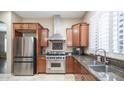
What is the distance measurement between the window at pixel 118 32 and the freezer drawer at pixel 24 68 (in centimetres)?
368

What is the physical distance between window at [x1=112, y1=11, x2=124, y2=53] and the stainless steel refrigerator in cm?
363

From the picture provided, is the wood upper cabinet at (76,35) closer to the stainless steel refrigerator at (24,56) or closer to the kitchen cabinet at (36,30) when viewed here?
the kitchen cabinet at (36,30)

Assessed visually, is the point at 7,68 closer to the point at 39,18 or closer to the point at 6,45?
the point at 6,45

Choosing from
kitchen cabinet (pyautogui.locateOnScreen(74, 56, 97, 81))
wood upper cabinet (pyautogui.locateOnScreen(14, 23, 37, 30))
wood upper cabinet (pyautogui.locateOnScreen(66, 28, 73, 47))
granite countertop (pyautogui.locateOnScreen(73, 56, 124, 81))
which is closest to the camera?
granite countertop (pyautogui.locateOnScreen(73, 56, 124, 81))

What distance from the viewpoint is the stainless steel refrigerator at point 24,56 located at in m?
6.14

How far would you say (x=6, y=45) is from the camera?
6352 millimetres

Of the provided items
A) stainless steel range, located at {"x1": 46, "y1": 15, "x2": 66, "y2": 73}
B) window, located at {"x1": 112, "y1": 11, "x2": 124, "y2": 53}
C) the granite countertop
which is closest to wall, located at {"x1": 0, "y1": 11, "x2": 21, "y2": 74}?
stainless steel range, located at {"x1": 46, "y1": 15, "x2": 66, "y2": 73}

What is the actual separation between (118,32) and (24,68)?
4053 millimetres

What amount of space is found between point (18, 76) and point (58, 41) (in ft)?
7.75

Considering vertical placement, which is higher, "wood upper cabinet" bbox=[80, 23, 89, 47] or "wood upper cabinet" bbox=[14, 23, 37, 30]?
"wood upper cabinet" bbox=[14, 23, 37, 30]

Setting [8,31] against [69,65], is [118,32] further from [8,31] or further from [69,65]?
[8,31]

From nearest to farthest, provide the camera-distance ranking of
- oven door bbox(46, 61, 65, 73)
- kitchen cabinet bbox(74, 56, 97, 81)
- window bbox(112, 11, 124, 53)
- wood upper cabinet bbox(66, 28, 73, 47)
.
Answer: kitchen cabinet bbox(74, 56, 97, 81), window bbox(112, 11, 124, 53), oven door bbox(46, 61, 65, 73), wood upper cabinet bbox(66, 28, 73, 47)

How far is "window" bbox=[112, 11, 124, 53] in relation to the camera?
2967 mm

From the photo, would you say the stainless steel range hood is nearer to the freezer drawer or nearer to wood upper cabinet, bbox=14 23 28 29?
wood upper cabinet, bbox=14 23 28 29
